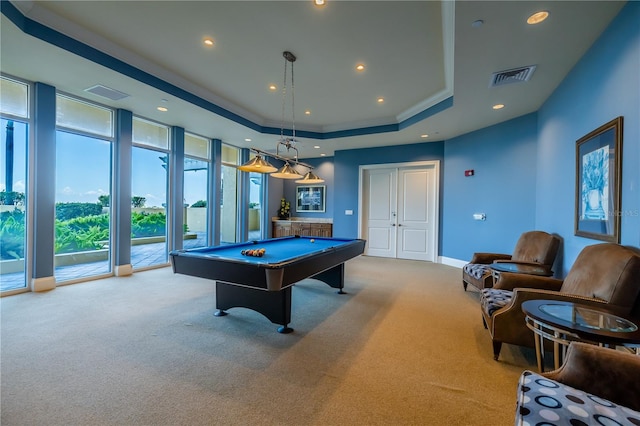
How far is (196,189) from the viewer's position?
21.5 ft

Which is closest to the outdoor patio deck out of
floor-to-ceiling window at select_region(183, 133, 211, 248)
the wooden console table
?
floor-to-ceiling window at select_region(183, 133, 211, 248)

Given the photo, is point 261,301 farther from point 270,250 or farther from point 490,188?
point 490,188

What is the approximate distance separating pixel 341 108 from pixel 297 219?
159 inches

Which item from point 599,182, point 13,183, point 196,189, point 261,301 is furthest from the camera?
point 196,189

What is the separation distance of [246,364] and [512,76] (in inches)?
165

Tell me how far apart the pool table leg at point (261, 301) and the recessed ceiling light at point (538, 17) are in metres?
3.21

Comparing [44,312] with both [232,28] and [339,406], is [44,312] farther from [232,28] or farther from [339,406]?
[232,28]

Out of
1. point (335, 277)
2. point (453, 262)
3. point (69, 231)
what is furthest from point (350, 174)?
point (69, 231)

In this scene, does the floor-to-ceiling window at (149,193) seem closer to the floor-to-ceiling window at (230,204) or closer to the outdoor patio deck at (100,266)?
the outdoor patio deck at (100,266)

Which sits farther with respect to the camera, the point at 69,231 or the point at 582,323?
the point at 69,231

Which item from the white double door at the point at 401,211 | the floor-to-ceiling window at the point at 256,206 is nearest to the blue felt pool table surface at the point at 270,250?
the white double door at the point at 401,211

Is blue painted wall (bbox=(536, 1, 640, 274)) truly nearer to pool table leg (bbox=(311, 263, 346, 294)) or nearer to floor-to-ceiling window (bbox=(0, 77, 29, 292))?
pool table leg (bbox=(311, 263, 346, 294))

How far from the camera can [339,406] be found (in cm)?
175

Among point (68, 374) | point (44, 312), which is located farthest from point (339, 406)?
point (44, 312)
